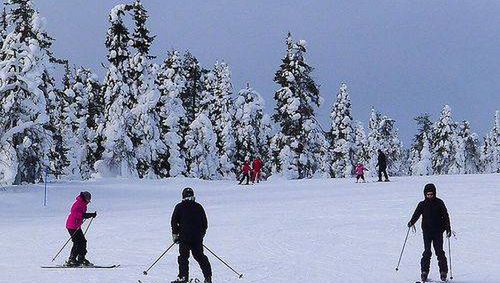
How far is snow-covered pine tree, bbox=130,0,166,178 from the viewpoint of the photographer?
4722 centimetres

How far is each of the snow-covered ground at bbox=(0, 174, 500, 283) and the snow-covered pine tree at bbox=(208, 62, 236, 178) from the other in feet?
76.6

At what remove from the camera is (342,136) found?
70.9m

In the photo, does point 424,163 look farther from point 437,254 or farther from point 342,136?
point 437,254

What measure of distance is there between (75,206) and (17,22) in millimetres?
26442

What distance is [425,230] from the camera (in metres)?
11.5

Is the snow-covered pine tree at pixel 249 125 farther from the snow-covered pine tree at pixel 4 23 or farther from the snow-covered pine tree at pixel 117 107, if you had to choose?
the snow-covered pine tree at pixel 4 23

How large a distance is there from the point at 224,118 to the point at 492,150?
265 ft

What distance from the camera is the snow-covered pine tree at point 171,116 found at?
54.1m

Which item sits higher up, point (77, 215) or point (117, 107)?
point (117, 107)

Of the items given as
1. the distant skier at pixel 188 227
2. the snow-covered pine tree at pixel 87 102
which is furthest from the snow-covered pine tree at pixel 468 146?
the distant skier at pixel 188 227

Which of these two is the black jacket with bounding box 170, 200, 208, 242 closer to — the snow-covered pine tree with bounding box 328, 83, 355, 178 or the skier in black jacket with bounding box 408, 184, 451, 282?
the skier in black jacket with bounding box 408, 184, 451, 282

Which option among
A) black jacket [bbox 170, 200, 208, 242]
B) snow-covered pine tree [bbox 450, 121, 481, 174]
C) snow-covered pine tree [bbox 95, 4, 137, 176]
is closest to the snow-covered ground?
black jacket [bbox 170, 200, 208, 242]

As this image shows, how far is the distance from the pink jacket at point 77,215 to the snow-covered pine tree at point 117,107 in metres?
31.9

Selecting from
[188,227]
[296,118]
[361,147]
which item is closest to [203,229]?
[188,227]
